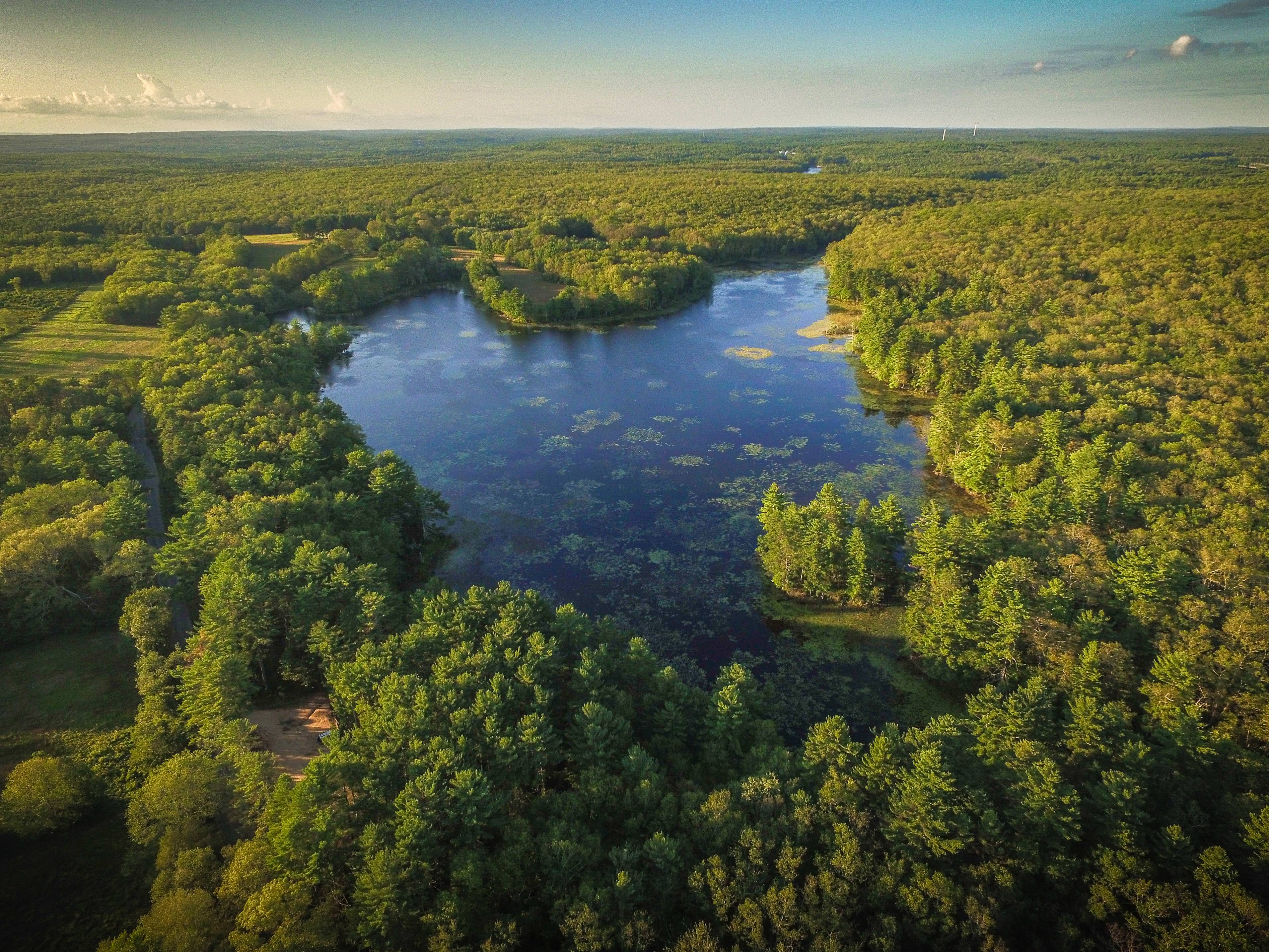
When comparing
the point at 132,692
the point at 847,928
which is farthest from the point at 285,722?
the point at 847,928

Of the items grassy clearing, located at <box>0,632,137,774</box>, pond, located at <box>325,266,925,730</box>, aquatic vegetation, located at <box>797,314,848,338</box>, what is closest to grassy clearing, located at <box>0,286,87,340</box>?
pond, located at <box>325,266,925,730</box>

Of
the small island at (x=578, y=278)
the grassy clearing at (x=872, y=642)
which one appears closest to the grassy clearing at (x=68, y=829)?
the grassy clearing at (x=872, y=642)

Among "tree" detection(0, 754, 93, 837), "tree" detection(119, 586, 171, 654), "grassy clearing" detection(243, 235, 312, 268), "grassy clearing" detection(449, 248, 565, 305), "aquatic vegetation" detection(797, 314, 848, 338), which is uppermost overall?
"grassy clearing" detection(243, 235, 312, 268)

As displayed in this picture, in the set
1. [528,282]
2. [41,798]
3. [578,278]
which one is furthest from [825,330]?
[41,798]

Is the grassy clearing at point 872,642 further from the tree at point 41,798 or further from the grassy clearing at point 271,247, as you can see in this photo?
the grassy clearing at point 271,247

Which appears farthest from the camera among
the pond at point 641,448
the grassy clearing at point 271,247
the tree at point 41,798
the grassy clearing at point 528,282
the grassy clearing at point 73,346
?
the grassy clearing at point 271,247

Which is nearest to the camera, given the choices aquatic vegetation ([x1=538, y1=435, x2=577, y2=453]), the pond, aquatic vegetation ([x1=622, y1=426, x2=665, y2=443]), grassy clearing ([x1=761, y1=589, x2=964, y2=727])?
grassy clearing ([x1=761, y1=589, x2=964, y2=727])

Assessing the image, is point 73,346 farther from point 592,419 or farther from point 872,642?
point 872,642

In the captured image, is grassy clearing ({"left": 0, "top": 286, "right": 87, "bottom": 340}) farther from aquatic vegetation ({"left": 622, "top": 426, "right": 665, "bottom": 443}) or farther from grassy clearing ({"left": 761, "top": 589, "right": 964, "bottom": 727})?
grassy clearing ({"left": 761, "top": 589, "right": 964, "bottom": 727})

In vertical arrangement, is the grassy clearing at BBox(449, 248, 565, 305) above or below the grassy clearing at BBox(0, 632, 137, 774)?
above
